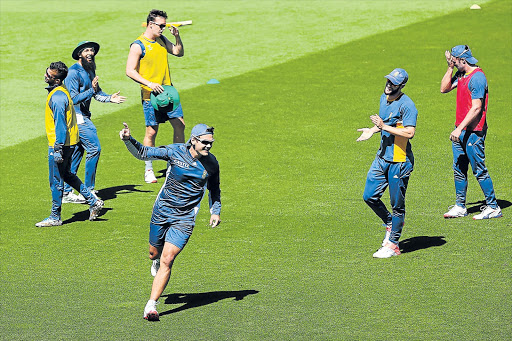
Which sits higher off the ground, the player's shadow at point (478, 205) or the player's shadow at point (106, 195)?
the player's shadow at point (478, 205)

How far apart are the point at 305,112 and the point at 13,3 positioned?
56.9 ft

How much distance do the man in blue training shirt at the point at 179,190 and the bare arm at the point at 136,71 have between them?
15.9 feet

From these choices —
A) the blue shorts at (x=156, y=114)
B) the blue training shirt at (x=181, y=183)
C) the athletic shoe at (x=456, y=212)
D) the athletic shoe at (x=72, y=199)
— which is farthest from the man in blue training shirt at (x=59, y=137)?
the athletic shoe at (x=456, y=212)

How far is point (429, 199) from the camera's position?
13.0 metres

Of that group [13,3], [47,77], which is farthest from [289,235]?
[13,3]

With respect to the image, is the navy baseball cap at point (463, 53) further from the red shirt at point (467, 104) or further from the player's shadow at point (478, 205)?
the player's shadow at point (478, 205)

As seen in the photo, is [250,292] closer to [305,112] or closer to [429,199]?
[429,199]

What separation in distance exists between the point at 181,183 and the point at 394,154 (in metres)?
2.91

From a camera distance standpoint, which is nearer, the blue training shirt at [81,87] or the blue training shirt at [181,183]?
the blue training shirt at [181,183]

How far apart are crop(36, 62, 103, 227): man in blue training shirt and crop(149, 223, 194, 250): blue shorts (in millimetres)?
3414

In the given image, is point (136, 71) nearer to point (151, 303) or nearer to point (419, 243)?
point (419, 243)

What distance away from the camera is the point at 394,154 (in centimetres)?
1018

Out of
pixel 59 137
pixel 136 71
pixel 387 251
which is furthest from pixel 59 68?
pixel 387 251

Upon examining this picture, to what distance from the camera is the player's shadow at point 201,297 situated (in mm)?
9031
